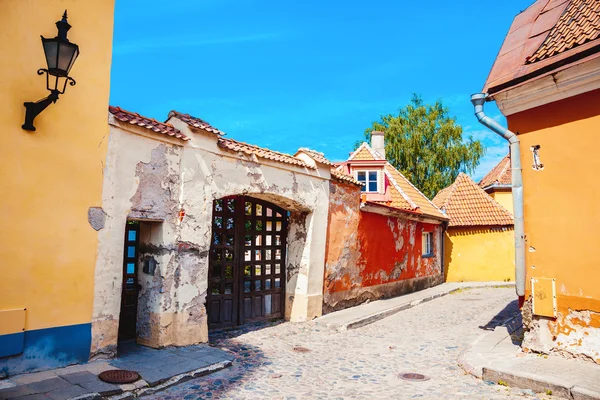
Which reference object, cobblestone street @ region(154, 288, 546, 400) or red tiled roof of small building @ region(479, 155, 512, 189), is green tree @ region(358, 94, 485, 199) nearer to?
red tiled roof of small building @ region(479, 155, 512, 189)

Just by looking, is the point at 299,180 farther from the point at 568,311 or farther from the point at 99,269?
the point at 568,311

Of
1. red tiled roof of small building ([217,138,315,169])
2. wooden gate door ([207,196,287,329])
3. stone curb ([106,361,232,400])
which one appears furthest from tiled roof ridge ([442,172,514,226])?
stone curb ([106,361,232,400])

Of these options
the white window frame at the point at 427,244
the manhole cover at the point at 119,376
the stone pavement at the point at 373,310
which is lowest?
the stone pavement at the point at 373,310

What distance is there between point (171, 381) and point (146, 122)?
388 cm

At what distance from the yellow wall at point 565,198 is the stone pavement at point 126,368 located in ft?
Answer: 16.6

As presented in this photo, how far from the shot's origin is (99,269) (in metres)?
6.11

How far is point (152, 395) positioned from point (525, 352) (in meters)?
5.34

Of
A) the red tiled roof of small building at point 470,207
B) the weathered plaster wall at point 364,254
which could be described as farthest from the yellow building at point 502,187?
the weathered plaster wall at point 364,254

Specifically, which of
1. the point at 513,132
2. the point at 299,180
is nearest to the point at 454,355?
the point at 513,132

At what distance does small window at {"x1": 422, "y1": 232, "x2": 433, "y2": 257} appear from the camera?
17.9m

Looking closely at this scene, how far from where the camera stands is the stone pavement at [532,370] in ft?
16.8

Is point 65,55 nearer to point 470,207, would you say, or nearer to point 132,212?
point 132,212

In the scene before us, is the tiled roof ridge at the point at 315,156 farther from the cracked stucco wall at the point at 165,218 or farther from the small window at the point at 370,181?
the small window at the point at 370,181

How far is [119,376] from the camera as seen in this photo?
17.9ft
